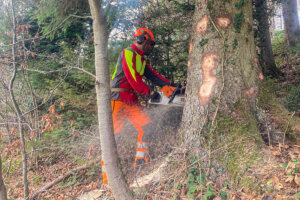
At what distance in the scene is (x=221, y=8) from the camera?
3207 mm

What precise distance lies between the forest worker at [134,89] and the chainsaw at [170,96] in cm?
19

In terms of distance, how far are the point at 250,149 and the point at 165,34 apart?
296 centimetres

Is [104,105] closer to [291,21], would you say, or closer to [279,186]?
[279,186]

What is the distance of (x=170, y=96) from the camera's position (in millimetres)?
3889

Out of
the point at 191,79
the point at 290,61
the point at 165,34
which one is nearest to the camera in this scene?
the point at 191,79

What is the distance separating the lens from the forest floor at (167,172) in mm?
2403

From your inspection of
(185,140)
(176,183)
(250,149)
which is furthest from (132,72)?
(250,149)

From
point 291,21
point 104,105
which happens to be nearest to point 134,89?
point 104,105

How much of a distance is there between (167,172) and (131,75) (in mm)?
1600

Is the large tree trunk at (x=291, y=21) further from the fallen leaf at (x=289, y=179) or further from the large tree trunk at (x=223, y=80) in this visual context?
the fallen leaf at (x=289, y=179)

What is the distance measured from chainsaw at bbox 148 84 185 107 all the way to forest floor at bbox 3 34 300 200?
0.85 ft

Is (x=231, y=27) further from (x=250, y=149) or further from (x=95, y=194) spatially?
(x=95, y=194)

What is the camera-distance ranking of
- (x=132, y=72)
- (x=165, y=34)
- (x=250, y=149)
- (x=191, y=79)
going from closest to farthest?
(x=250, y=149) < (x=191, y=79) < (x=132, y=72) < (x=165, y=34)

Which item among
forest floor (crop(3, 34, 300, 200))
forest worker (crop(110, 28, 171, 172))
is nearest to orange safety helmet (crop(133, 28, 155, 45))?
forest worker (crop(110, 28, 171, 172))
